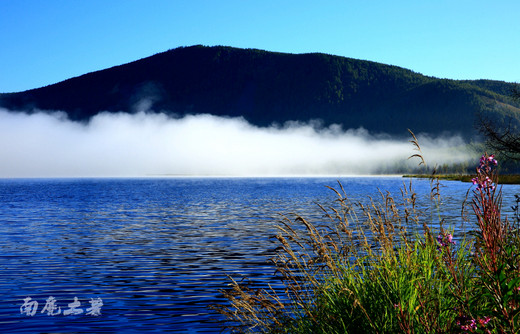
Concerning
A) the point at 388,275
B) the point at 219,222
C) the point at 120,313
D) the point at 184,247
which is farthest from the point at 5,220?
the point at 388,275

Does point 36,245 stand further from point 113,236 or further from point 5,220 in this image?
point 5,220

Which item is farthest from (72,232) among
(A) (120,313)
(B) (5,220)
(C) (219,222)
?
(A) (120,313)

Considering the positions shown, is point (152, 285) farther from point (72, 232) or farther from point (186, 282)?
point (72, 232)

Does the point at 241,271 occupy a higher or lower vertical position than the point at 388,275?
lower

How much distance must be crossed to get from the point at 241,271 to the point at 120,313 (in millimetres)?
6861

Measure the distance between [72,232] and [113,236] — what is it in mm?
4316

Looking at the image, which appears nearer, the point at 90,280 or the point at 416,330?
the point at 416,330

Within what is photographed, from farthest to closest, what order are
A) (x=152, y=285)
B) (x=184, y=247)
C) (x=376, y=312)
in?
1. (x=184, y=247)
2. (x=152, y=285)
3. (x=376, y=312)

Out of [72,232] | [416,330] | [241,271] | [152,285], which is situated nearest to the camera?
[416,330]

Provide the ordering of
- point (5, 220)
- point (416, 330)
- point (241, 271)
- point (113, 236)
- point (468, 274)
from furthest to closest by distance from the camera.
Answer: point (5, 220)
point (113, 236)
point (241, 271)
point (468, 274)
point (416, 330)

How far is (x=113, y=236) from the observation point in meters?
33.5

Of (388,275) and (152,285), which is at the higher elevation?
(388,275)

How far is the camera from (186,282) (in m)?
18.3

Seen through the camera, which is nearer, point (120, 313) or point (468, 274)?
point (468, 274)
